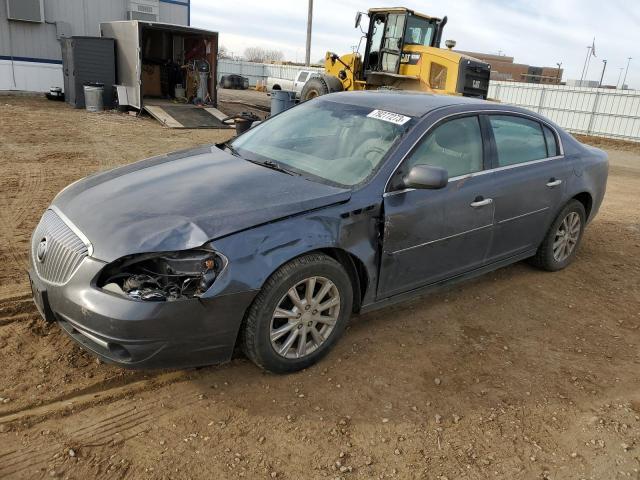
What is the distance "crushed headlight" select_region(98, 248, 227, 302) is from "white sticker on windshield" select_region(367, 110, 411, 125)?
1.70 meters

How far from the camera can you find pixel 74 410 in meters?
2.73

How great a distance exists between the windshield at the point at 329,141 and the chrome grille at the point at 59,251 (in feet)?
4.48

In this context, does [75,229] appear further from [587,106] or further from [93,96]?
[587,106]

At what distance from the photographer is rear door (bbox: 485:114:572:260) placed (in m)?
4.08

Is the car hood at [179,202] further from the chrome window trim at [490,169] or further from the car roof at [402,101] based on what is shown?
the car roof at [402,101]

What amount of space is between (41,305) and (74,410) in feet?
2.00

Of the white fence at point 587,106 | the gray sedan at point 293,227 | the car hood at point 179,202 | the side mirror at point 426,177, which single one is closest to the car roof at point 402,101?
the gray sedan at point 293,227

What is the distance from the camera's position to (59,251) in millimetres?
2812

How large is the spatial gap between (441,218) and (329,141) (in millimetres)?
975

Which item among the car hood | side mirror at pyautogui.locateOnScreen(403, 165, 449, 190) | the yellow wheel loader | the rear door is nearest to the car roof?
the rear door

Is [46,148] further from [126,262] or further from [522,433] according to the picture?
[522,433]

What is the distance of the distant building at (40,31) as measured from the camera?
58.6 feet

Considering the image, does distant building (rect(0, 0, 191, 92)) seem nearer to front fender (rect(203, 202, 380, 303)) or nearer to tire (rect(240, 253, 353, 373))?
front fender (rect(203, 202, 380, 303))

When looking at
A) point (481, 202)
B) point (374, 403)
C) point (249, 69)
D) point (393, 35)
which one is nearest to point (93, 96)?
point (393, 35)
